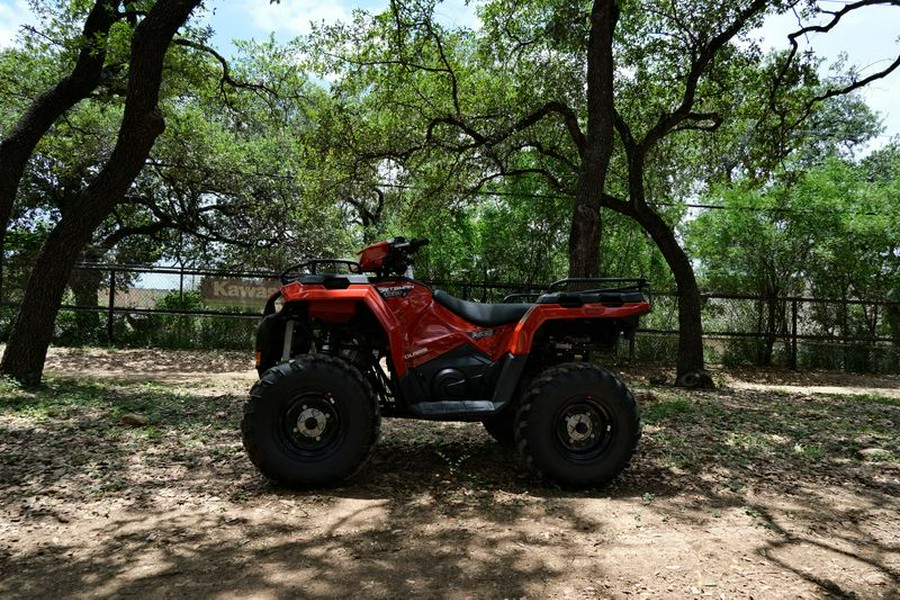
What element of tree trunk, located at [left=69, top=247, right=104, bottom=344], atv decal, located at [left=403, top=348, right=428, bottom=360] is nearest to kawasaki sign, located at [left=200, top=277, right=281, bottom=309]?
tree trunk, located at [left=69, top=247, right=104, bottom=344]

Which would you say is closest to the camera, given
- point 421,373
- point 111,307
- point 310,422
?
point 310,422

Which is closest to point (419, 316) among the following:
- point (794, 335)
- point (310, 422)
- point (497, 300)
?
point (310, 422)

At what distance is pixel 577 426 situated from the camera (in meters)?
4.00

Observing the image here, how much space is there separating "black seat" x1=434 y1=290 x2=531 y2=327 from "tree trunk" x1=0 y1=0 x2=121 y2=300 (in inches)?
273

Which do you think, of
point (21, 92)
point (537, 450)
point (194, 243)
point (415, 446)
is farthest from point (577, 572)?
point (194, 243)

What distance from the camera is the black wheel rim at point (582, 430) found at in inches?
157

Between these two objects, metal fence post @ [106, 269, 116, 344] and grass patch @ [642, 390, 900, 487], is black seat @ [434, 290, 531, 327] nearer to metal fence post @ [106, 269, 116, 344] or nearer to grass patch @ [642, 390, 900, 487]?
grass patch @ [642, 390, 900, 487]

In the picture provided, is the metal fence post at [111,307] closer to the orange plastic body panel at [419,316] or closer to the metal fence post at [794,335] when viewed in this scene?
the orange plastic body panel at [419,316]

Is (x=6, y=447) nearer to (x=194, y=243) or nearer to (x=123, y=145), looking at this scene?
(x=123, y=145)

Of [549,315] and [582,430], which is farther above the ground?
[549,315]

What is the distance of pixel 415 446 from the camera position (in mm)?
5090

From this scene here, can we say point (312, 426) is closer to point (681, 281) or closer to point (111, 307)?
point (681, 281)

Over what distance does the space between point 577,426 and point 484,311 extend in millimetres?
924

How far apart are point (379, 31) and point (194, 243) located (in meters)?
9.98
